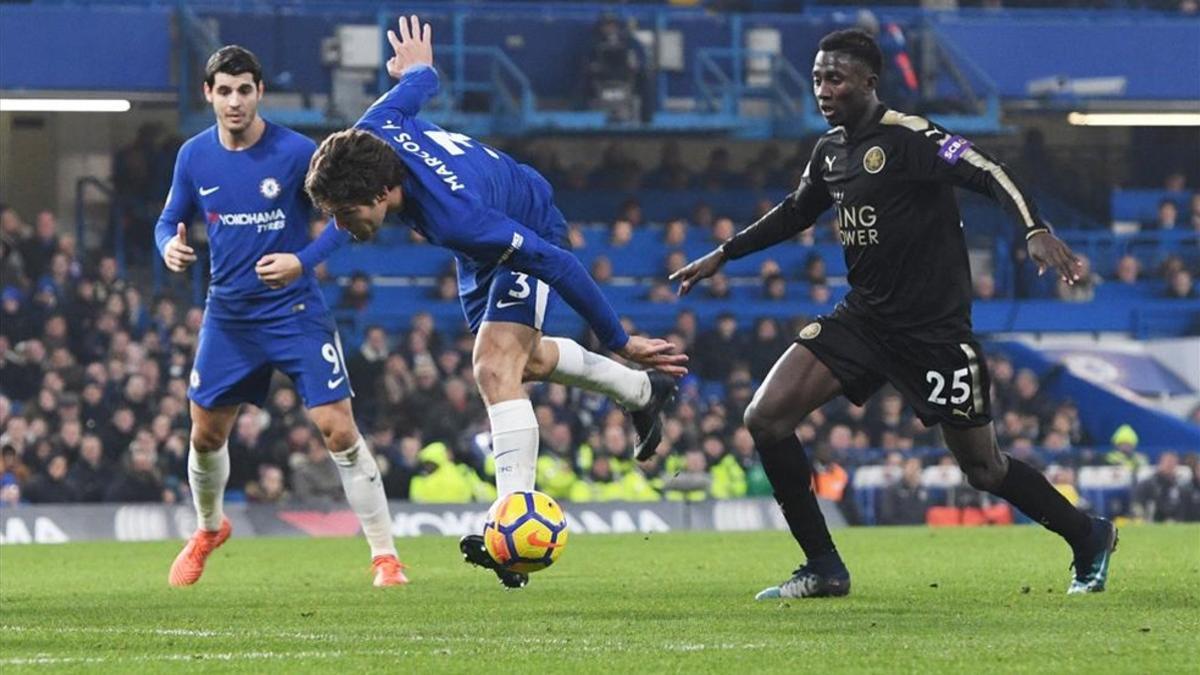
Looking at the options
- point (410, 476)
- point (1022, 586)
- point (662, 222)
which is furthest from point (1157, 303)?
point (1022, 586)

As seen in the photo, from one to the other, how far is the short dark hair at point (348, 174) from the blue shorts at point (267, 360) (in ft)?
7.64

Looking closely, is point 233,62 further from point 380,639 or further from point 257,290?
point 380,639

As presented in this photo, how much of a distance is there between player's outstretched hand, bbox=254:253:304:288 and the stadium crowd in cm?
914

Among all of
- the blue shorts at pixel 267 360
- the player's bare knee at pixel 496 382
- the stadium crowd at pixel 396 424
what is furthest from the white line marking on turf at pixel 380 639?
the stadium crowd at pixel 396 424

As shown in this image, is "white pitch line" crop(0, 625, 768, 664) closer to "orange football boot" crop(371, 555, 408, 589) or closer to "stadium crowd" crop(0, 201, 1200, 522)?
"orange football boot" crop(371, 555, 408, 589)

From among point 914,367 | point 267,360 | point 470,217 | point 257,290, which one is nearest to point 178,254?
point 257,290

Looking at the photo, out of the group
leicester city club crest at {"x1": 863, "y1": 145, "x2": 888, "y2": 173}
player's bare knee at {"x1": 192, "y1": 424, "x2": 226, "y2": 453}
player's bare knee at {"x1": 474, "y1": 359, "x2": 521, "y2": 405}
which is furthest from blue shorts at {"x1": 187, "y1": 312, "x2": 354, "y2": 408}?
leicester city club crest at {"x1": 863, "y1": 145, "x2": 888, "y2": 173}

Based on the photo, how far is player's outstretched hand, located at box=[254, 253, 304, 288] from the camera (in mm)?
9781

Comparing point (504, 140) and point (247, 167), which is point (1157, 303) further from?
point (247, 167)

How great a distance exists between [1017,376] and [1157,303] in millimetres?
3879

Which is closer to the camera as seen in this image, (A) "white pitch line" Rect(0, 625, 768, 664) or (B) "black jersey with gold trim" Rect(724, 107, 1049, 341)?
(A) "white pitch line" Rect(0, 625, 768, 664)

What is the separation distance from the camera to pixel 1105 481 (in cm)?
2295

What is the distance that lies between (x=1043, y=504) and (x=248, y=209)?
3.93 m

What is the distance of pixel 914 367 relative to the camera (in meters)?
9.17
